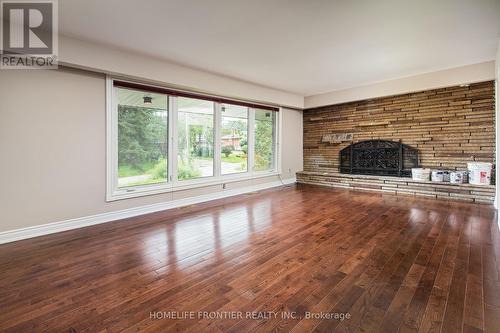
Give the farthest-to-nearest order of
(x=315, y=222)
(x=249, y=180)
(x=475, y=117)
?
1. (x=249, y=180)
2. (x=475, y=117)
3. (x=315, y=222)

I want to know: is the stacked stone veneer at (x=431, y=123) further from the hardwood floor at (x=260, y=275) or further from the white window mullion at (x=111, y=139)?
the white window mullion at (x=111, y=139)

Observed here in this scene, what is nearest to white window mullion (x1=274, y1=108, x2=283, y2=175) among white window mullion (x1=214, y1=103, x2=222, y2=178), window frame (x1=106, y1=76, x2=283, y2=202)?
window frame (x1=106, y1=76, x2=283, y2=202)

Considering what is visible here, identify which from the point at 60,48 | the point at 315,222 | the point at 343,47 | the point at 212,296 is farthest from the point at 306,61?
the point at 212,296

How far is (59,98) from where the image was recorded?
10.7 feet

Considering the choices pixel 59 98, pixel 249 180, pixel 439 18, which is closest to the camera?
pixel 439 18

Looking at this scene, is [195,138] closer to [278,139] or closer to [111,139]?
[111,139]

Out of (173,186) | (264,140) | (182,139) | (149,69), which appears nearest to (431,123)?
(264,140)

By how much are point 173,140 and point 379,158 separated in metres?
4.78

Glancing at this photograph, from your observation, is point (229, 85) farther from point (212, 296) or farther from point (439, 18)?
point (212, 296)

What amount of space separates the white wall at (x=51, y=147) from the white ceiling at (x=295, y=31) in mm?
734

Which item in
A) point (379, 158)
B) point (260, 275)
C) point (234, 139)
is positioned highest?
point (234, 139)

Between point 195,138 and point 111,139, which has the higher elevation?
point 195,138

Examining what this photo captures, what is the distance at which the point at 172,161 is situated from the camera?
452cm

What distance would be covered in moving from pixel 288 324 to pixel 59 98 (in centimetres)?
371
